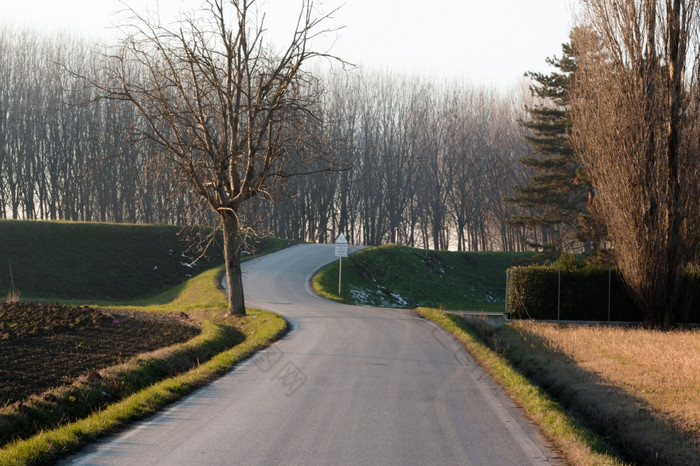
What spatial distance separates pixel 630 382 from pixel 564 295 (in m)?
14.9

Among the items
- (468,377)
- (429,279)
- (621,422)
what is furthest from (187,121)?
(429,279)

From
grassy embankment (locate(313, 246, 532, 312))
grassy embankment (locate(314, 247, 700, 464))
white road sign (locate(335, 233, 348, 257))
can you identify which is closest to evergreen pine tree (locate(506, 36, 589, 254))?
grassy embankment (locate(313, 246, 532, 312))

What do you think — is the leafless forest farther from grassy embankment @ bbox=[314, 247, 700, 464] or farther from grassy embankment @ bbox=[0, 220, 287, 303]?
grassy embankment @ bbox=[314, 247, 700, 464]

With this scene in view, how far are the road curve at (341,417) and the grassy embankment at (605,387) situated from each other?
407mm

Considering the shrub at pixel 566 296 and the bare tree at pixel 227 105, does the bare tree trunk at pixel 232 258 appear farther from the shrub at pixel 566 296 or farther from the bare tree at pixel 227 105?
the shrub at pixel 566 296

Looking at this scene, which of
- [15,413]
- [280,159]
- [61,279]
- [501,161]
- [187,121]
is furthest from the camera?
[501,161]

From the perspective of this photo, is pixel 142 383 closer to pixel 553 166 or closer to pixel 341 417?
pixel 341 417

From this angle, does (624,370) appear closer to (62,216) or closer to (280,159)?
(280,159)

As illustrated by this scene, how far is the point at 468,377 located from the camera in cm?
1206

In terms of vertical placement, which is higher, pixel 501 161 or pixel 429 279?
pixel 501 161

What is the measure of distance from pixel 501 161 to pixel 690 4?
46984mm

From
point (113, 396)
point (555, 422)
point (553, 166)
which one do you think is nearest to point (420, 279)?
point (553, 166)

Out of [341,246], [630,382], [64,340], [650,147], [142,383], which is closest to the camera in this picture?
[142,383]

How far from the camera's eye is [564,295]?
26.5m
